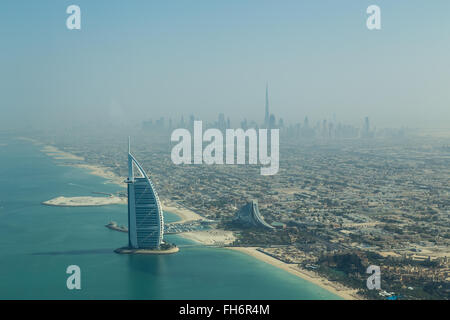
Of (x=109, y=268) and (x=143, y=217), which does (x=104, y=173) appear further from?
(x=109, y=268)

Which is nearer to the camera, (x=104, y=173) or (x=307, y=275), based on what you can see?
(x=307, y=275)

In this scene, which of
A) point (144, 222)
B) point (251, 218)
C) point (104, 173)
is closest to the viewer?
point (144, 222)

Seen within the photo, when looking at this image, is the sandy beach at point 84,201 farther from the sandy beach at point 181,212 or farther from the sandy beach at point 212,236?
the sandy beach at point 212,236

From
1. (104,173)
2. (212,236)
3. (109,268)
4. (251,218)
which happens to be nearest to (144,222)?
(109,268)

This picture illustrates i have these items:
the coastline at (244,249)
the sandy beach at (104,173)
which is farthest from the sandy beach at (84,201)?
the sandy beach at (104,173)

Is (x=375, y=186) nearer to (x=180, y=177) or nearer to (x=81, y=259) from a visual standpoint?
(x=180, y=177)

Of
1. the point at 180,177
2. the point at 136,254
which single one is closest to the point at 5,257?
the point at 136,254

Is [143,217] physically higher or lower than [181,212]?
higher

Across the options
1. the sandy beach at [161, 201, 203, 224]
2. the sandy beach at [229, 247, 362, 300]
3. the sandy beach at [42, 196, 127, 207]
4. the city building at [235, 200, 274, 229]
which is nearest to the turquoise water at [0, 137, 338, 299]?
the sandy beach at [229, 247, 362, 300]
